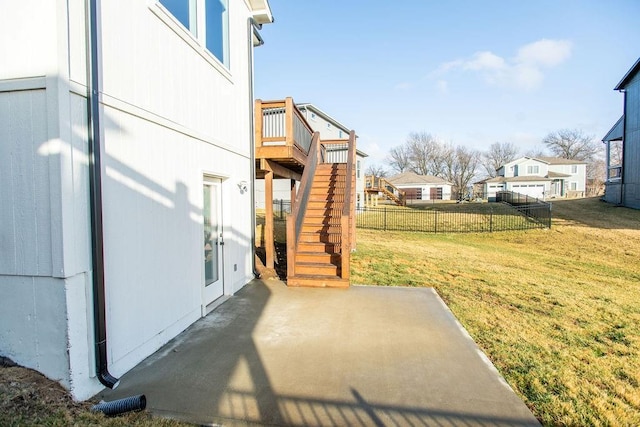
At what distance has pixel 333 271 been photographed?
22.2 feet

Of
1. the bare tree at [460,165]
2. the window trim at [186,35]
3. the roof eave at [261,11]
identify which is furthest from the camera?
the bare tree at [460,165]

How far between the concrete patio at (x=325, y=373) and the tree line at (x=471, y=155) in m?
51.2

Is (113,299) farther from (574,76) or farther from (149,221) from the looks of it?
(574,76)

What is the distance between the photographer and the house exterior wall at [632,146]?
19.7 m

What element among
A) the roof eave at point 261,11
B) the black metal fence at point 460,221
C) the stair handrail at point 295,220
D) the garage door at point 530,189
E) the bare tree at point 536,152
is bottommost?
the black metal fence at point 460,221

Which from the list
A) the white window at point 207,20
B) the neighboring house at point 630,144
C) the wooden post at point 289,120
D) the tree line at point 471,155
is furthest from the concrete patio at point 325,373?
the tree line at point 471,155

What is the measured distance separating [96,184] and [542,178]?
48152 mm

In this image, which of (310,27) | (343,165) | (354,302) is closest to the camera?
(354,302)

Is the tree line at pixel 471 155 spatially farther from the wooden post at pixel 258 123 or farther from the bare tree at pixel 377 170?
the wooden post at pixel 258 123

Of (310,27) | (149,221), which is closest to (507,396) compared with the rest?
(149,221)

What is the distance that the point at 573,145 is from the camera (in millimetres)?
54531

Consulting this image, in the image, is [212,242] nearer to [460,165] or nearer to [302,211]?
[302,211]

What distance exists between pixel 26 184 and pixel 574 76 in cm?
2018

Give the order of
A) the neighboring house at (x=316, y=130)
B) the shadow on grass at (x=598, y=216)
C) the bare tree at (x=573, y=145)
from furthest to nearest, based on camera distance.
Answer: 1. the bare tree at (x=573, y=145)
2. the neighboring house at (x=316, y=130)
3. the shadow on grass at (x=598, y=216)
